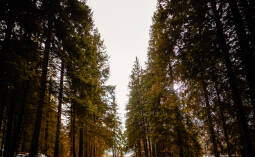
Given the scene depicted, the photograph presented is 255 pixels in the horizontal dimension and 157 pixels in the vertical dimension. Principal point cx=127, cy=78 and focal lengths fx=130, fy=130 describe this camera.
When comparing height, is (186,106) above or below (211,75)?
below

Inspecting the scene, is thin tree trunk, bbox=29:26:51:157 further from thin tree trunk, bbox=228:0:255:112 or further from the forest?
thin tree trunk, bbox=228:0:255:112

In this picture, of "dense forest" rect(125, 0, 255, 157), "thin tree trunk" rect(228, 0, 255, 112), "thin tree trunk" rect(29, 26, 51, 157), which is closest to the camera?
"thin tree trunk" rect(228, 0, 255, 112)

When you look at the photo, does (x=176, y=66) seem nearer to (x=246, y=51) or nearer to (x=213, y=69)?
(x=213, y=69)

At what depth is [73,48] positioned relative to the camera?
7.75 m

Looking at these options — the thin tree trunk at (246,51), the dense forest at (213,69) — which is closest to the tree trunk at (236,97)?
the dense forest at (213,69)

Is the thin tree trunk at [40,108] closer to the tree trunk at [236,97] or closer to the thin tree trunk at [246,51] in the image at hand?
the tree trunk at [236,97]

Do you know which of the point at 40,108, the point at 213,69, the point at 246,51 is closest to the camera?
Answer: the point at 246,51

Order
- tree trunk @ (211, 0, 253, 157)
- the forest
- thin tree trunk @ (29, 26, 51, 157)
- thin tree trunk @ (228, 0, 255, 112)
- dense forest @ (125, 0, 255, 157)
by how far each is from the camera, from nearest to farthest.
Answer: tree trunk @ (211, 0, 253, 157)
thin tree trunk @ (228, 0, 255, 112)
the forest
dense forest @ (125, 0, 255, 157)
thin tree trunk @ (29, 26, 51, 157)

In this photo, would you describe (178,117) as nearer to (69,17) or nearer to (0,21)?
(69,17)

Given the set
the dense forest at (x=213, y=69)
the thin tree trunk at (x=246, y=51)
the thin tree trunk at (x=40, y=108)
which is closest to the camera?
the thin tree trunk at (x=246, y=51)

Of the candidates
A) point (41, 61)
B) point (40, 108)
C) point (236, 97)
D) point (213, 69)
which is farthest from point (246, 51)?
point (40, 108)

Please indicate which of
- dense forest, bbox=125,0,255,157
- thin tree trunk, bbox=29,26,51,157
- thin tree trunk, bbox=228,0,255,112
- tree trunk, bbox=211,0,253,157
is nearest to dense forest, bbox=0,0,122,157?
thin tree trunk, bbox=29,26,51,157

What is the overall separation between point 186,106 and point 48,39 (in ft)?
Answer: 30.4

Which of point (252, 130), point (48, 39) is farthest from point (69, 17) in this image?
→ point (252, 130)
